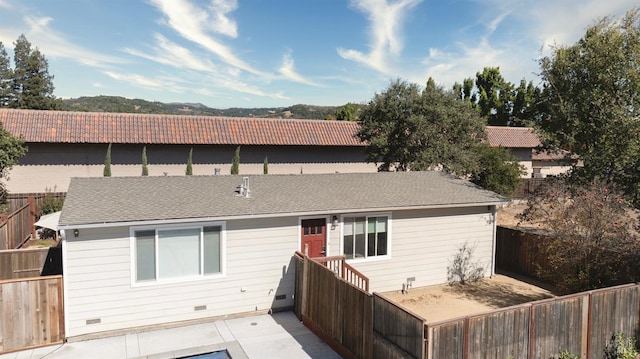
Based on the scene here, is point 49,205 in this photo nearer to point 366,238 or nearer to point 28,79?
point 366,238

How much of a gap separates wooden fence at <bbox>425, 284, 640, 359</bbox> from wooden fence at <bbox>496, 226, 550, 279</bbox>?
199 inches

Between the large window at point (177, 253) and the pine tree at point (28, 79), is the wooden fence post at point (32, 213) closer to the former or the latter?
the large window at point (177, 253)

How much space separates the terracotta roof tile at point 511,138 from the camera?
3806cm

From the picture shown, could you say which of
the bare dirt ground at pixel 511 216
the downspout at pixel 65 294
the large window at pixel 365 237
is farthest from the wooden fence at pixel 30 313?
the bare dirt ground at pixel 511 216

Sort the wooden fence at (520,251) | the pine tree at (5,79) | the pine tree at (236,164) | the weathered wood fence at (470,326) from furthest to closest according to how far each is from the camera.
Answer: the pine tree at (5,79)
the pine tree at (236,164)
the wooden fence at (520,251)
the weathered wood fence at (470,326)

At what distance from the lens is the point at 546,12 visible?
687 inches

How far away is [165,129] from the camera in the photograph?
27047 millimetres

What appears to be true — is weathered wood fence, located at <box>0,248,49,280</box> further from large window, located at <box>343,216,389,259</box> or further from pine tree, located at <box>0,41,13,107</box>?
pine tree, located at <box>0,41,13,107</box>

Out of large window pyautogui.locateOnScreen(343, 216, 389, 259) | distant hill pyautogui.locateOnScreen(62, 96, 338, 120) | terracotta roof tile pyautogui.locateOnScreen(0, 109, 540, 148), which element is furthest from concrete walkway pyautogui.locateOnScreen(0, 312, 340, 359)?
distant hill pyautogui.locateOnScreen(62, 96, 338, 120)

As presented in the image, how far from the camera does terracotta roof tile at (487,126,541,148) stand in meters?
38.1

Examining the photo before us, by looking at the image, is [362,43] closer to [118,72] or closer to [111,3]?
[111,3]

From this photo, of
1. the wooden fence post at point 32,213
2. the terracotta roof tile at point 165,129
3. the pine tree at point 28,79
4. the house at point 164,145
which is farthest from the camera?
the pine tree at point 28,79

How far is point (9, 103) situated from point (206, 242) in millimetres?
53869

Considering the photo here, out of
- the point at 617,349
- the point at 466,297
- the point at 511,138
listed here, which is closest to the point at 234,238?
the point at 466,297
